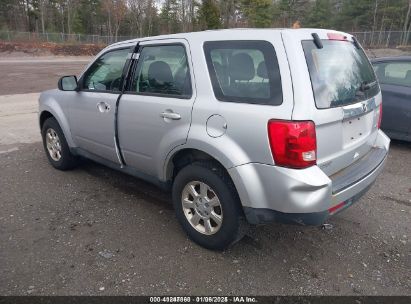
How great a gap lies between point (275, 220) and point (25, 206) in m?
2.81

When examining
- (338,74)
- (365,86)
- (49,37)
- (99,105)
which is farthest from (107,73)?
(49,37)

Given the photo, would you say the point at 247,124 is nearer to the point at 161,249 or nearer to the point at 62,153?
the point at 161,249

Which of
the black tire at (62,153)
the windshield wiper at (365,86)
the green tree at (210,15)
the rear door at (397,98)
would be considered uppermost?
the green tree at (210,15)

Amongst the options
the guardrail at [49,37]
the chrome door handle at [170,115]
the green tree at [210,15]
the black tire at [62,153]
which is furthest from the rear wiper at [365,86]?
the guardrail at [49,37]

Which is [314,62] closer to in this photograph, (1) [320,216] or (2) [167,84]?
(1) [320,216]

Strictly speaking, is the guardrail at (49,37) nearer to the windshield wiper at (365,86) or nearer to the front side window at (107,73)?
the front side window at (107,73)

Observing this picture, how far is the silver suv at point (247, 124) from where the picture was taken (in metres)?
2.41

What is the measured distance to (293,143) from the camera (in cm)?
235

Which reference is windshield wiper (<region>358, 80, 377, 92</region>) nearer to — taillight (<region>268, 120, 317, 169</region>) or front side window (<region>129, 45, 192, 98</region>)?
taillight (<region>268, 120, 317, 169</region>)

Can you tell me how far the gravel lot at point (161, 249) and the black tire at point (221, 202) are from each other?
5.8 inches

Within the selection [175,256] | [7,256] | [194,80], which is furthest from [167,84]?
[7,256]

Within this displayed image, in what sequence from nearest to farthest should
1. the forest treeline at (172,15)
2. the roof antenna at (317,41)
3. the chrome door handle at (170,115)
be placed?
the roof antenna at (317,41) < the chrome door handle at (170,115) < the forest treeline at (172,15)

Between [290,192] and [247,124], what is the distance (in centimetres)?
57

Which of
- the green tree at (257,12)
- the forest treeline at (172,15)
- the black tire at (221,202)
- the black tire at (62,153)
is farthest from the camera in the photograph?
the green tree at (257,12)
